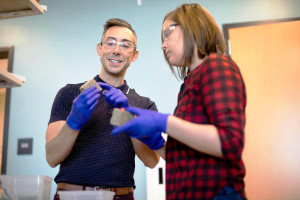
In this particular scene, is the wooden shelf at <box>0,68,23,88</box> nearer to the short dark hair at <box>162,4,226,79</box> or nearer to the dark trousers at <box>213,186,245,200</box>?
the short dark hair at <box>162,4,226,79</box>

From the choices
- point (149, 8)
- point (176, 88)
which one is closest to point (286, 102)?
point (176, 88)

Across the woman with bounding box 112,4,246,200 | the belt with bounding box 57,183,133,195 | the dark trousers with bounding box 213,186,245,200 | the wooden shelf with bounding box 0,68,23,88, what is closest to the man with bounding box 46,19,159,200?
the belt with bounding box 57,183,133,195

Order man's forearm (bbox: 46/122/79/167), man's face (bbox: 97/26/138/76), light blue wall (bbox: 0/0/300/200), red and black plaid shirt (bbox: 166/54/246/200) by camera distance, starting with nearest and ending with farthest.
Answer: red and black plaid shirt (bbox: 166/54/246/200)
man's forearm (bbox: 46/122/79/167)
man's face (bbox: 97/26/138/76)
light blue wall (bbox: 0/0/300/200)

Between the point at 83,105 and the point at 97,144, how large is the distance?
0.32 m

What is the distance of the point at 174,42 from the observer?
1168 mm

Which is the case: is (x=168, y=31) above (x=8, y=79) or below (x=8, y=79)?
above

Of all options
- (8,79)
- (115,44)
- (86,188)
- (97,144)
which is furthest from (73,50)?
(86,188)

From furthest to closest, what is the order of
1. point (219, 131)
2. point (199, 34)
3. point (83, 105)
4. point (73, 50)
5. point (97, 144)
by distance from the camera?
point (73, 50) < point (97, 144) < point (83, 105) < point (199, 34) < point (219, 131)

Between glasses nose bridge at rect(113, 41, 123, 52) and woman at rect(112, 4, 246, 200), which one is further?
glasses nose bridge at rect(113, 41, 123, 52)

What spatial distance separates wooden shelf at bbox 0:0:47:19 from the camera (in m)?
1.51

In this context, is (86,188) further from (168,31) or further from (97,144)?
(168,31)

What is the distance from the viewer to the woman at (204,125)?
0.92m

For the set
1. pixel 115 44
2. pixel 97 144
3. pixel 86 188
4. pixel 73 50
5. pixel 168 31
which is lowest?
pixel 86 188

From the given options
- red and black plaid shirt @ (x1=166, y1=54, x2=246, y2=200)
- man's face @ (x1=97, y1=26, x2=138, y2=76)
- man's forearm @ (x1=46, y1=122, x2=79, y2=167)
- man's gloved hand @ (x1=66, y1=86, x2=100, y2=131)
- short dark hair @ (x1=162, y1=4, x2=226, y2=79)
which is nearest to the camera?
red and black plaid shirt @ (x1=166, y1=54, x2=246, y2=200)
